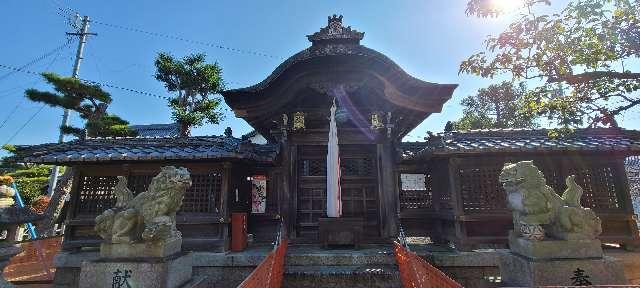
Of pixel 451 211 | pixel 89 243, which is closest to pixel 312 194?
pixel 451 211

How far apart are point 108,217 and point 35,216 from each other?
173 centimetres

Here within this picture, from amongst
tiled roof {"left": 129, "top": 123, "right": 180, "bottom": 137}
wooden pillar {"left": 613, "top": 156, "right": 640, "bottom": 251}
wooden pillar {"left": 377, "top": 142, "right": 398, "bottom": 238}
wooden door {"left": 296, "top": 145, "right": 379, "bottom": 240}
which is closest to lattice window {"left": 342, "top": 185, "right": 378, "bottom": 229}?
wooden door {"left": 296, "top": 145, "right": 379, "bottom": 240}

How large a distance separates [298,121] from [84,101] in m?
17.1

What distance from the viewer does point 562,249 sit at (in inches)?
214

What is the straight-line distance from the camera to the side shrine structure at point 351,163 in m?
8.94

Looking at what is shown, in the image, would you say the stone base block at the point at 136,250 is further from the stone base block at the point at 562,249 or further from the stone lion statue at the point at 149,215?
the stone base block at the point at 562,249

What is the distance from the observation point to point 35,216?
21.1 feet

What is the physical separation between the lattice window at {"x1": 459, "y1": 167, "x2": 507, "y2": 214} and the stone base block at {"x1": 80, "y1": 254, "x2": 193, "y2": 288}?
8.08 meters

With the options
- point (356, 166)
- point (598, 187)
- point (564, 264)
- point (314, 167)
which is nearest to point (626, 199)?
point (598, 187)

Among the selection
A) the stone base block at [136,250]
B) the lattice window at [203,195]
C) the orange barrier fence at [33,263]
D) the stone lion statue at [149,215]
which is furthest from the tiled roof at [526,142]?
the orange barrier fence at [33,263]

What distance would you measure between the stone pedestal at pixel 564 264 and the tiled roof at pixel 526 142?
3.48 metres

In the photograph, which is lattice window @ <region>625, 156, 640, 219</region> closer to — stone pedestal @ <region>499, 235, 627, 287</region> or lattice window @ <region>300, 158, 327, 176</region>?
stone pedestal @ <region>499, 235, 627, 287</region>

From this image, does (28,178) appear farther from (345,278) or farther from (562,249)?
(562,249)

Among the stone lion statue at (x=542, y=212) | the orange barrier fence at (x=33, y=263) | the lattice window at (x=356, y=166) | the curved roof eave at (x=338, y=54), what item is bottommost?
the orange barrier fence at (x=33, y=263)
